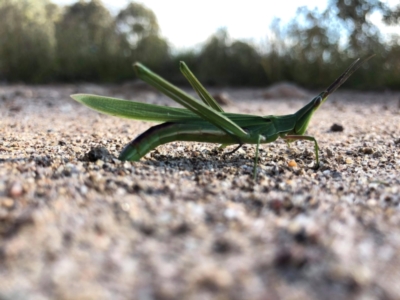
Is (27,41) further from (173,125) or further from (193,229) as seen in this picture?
(193,229)

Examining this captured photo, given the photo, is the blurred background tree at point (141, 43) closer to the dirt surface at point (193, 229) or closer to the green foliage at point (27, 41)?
the green foliage at point (27, 41)

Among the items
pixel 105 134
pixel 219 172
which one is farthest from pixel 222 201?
pixel 105 134

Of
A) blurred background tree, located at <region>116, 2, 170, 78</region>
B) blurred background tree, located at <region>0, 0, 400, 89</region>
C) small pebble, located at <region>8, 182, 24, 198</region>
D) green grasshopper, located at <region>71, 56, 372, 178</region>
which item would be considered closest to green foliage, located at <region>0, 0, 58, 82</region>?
blurred background tree, located at <region>0, 0, 400, 89</region>

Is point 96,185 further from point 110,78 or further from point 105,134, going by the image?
point 110,78

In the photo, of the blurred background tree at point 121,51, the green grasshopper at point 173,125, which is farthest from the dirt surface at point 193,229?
the blurred background tree at point 121,51

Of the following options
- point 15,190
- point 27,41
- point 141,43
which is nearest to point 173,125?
point 15,190

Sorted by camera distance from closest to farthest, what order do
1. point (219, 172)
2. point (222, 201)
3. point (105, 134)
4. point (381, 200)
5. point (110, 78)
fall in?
point (222, 201) → point (381, 200) → point (219, 172) → point (105, 134) → point (110, 78)

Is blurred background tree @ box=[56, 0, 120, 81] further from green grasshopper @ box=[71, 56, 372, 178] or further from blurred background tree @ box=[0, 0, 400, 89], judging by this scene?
green grasshopper @ box=[71, 56, 372, 178]
